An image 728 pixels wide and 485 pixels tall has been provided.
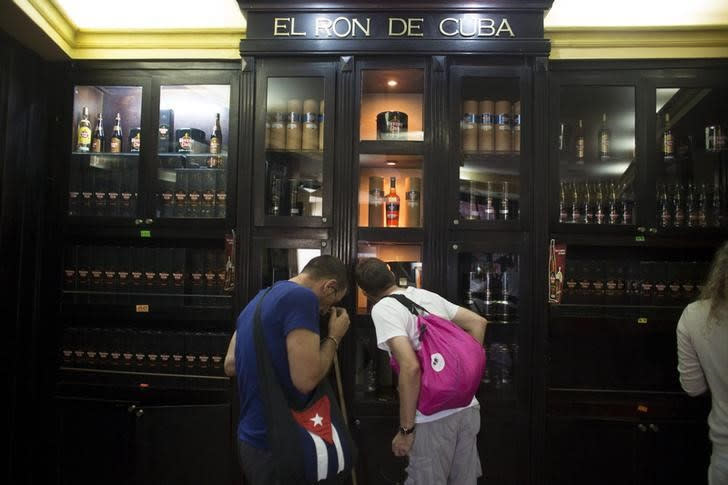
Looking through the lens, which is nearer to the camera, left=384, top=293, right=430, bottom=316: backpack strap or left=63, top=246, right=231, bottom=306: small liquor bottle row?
left=384, top=293, right=430, bottom=316: backpack strap

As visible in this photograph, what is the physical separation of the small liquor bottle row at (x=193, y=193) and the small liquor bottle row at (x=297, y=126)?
426 mm

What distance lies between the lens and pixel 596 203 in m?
2.76

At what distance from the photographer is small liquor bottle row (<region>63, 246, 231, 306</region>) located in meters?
2.86

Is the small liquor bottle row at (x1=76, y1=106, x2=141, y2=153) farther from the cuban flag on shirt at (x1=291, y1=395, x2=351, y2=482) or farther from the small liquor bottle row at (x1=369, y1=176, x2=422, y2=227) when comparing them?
the cuban flag on shirt at (x1=291, y1=395, x2=351, y2=482)

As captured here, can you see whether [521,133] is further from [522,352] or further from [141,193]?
[141,193]

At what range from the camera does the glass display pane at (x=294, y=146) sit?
2.71 meters

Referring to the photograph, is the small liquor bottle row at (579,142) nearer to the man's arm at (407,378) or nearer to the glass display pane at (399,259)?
the glass display pane at (399,259)

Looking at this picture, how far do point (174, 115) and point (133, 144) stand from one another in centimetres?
32

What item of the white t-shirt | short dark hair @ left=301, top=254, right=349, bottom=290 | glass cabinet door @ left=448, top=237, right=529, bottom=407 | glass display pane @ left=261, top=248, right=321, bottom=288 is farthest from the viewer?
glass display pane @ left=261, top=248, right=321, bottom=288

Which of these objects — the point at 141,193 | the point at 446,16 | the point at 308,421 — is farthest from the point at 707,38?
the point at 141,193

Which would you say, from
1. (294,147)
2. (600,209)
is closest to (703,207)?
(600,209)

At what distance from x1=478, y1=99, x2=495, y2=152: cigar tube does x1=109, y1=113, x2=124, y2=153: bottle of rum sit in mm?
2296

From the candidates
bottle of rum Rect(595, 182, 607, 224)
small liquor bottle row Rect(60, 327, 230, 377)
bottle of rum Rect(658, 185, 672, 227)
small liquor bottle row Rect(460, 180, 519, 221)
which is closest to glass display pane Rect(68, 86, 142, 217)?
small liquor bottle row Rect(60, 327, 230, 377)

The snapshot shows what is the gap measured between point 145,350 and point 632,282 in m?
3.04
